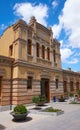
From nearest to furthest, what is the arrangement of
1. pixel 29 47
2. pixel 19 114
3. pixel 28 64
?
1. pixel 19 114
2. pixel 28 64
3. pixel 29 47

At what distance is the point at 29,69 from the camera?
1844 centimetres

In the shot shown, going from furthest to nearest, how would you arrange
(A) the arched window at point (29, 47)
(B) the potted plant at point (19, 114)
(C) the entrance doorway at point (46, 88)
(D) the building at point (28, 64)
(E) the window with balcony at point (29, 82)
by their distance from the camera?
1. (C) the entrance doorway at point (46, 88)
2. (A) the arched window at point (29, 47)
3. (E) the window with balcony at point (29, 82)
4. (D) the building at point (28, 64)
5. (B) the potted plant at point (19, 114)

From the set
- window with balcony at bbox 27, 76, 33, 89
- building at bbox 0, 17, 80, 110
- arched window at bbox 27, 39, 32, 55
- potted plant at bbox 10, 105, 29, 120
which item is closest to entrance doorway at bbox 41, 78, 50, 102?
building at bbox 0, 17, 80, 110

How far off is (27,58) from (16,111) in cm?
861

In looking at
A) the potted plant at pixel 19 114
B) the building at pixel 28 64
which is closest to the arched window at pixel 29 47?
the building at pixel 28 64

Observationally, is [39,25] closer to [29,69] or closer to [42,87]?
[29,69]

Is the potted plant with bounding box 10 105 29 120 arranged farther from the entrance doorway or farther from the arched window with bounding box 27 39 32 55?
the entrance doorway

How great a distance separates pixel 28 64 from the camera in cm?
1836

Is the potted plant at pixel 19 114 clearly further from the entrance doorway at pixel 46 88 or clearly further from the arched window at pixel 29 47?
the entrance doorway at pixel 46 88

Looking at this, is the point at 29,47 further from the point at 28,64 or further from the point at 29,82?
the point at 29,82

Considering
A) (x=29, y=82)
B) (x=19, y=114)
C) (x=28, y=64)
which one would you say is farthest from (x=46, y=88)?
(x=19, y=114)

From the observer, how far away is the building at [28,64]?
54.5ft

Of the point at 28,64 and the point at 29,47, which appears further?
the point at 29,47

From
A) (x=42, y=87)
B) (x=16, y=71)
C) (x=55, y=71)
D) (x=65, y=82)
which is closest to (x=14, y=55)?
(x=16, y=71)
